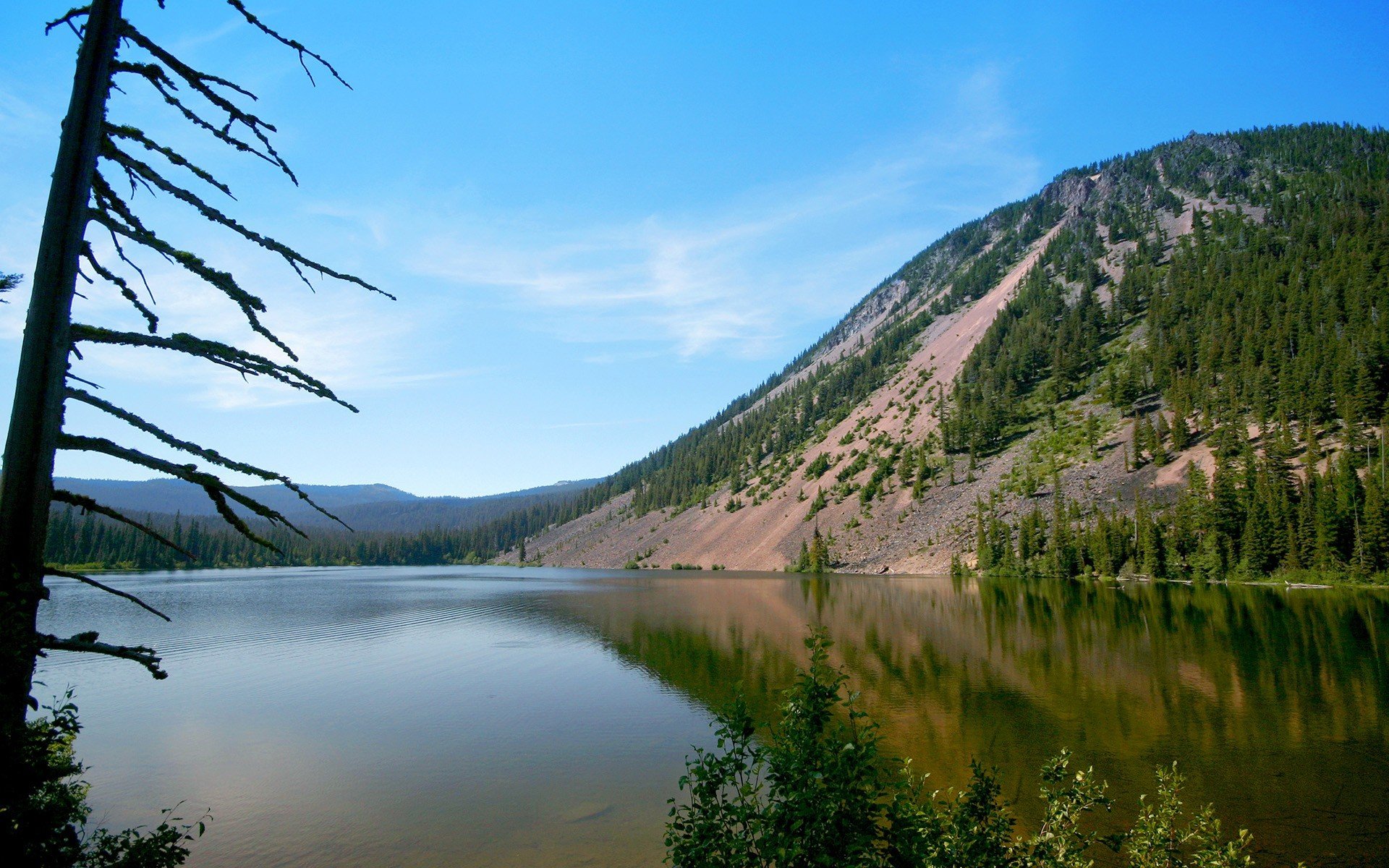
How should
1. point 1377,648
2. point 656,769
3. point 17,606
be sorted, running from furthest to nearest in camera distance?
point 1377,648 → point 656,769 → point 17,606

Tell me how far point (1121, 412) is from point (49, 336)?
122 meters

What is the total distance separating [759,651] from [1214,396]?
9268 cm

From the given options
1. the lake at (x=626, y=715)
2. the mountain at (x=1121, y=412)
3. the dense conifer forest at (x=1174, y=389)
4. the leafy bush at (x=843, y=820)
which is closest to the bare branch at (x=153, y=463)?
the leafy bush at (x=843, y=820)

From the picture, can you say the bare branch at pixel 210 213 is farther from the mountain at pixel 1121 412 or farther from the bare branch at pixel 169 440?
the mountain at pixel 1121 412

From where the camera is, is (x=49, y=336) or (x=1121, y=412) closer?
(x=49, y=336)

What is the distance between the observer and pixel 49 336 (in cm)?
460

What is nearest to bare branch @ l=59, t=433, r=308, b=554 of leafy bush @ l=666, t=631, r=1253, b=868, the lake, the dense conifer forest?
leafy bush @ l=666, t=631, r=1253, b=868

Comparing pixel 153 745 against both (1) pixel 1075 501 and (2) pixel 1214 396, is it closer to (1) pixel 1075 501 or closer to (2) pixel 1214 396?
(1) pixel 1075 501

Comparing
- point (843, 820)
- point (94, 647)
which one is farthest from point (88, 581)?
point (843, 820)

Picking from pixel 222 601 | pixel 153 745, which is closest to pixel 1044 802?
pixel 153 745

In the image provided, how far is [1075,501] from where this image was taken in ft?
286

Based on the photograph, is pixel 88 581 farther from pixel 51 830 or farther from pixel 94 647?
pixel 51 830

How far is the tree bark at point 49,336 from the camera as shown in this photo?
14.2 feet

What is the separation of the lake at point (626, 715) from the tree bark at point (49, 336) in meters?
10.4
